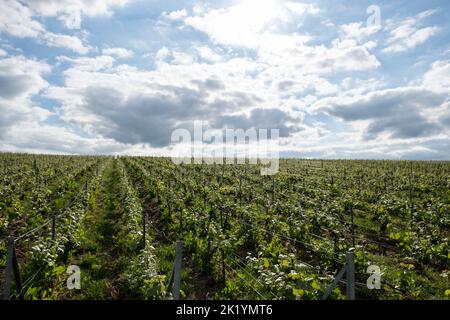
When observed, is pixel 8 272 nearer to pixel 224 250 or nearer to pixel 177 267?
pixel 177 267

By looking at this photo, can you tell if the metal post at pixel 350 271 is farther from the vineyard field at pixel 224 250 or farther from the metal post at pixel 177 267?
the metal post at pixel 177 267

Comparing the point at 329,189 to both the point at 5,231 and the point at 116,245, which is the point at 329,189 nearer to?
the point at 116,245

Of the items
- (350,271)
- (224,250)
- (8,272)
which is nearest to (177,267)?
(350,271)

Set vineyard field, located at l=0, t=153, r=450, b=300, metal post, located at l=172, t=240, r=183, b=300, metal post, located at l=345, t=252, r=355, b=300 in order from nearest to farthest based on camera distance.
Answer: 1. metal post, located at l=345, t=252, r=355, b=300
2. metal post, located at l=172, t=240, r=183, b=300
3. vineyard field, located at l=0, t=153, r=450, b=300

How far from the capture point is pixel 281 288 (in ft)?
20.7

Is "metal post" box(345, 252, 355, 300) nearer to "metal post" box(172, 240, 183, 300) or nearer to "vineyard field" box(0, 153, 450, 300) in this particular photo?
"vineyard field" box(0, 153, 450, 300)

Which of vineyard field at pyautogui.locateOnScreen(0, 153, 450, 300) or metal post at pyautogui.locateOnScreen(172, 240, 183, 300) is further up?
metal post at pyautogui.locateOnScreen(172, 240, 183, 300)

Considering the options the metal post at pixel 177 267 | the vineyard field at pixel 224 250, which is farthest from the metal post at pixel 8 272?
the metal post at pixel 177 267

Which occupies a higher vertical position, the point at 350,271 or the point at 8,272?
the point at 350,271

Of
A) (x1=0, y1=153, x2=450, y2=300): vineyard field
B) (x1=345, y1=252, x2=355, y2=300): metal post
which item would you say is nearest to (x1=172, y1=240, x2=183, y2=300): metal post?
(x1=0, y1=153, x2=450, y2=300): vineyard field

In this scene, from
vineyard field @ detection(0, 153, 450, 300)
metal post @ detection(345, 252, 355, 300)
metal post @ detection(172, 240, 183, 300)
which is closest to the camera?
metal post @ detection(345, 252, 355, 300)

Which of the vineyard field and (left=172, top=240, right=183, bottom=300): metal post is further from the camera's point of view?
the vineyard field
